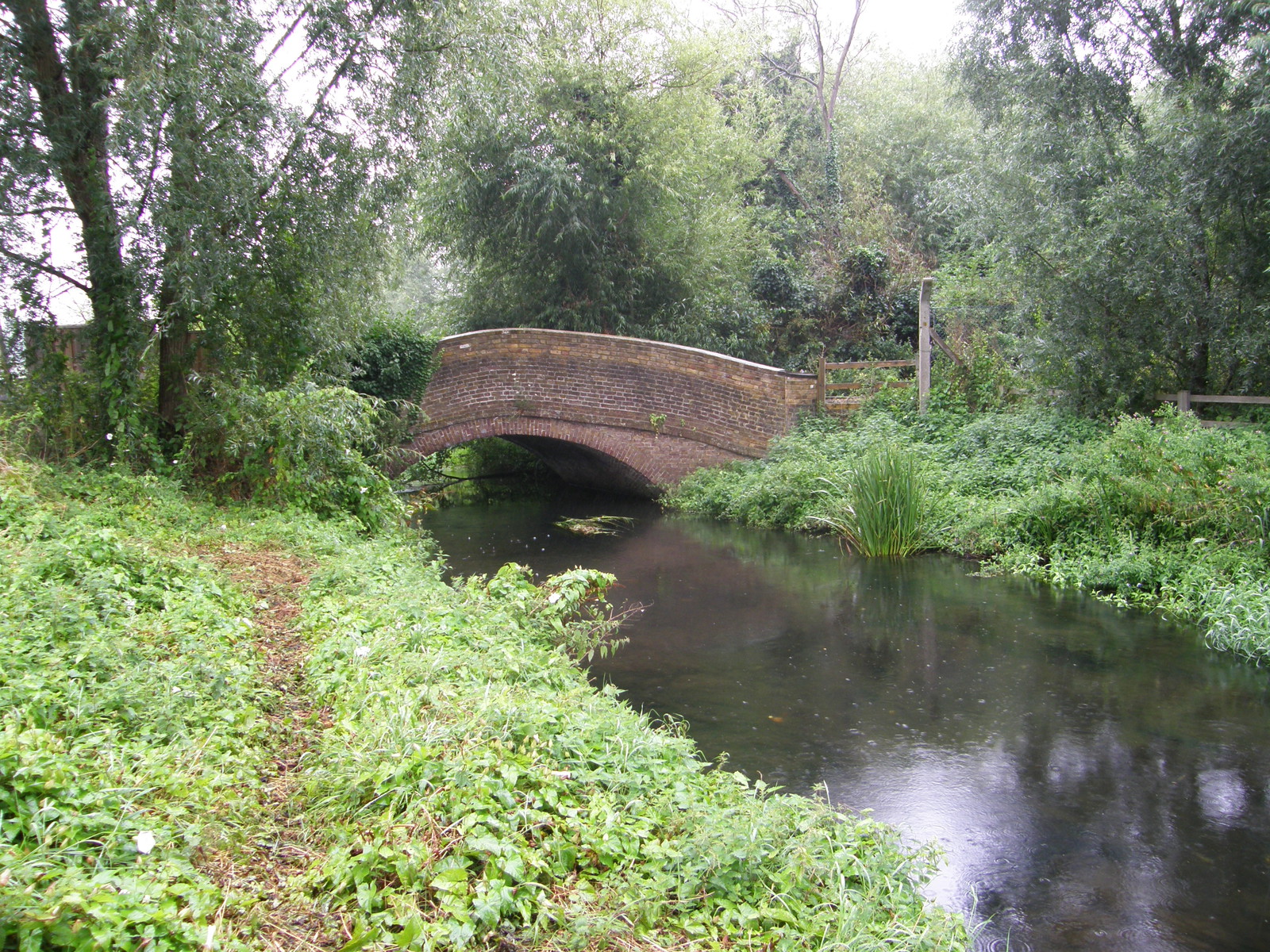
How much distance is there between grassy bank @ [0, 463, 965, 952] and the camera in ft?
7.85

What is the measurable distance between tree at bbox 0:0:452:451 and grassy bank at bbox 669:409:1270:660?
6610 mm

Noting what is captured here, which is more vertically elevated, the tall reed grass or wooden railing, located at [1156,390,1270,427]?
wooden railing, located at [1156,390,1270,427]

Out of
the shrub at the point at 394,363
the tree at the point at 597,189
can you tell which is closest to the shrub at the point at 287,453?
the shrub at the point at 394,363

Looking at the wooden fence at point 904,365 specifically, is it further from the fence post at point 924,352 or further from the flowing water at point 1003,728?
the flowing water at point 1003,728

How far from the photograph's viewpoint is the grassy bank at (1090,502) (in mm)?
8016

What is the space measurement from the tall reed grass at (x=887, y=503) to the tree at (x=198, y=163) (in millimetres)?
6278

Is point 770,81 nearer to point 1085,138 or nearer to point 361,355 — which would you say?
point 1085,138

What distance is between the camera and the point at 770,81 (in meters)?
26.0

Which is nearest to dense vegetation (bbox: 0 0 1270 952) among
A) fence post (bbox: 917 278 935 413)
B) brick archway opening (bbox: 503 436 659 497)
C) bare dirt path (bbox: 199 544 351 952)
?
bare dirt path (bbox: 199 544 351 952)

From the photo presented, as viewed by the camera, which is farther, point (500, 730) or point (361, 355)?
point (361, 355)

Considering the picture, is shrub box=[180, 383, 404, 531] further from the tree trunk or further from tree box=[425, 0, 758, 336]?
tree box=[425, 0, 758, 336]

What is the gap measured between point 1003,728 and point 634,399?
10026mm

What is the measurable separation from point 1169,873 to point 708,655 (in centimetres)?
360

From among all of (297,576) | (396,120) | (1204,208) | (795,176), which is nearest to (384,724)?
(297,576)
